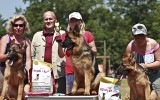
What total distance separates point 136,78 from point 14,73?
2.21 m

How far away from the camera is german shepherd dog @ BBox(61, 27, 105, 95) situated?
6.99 meters

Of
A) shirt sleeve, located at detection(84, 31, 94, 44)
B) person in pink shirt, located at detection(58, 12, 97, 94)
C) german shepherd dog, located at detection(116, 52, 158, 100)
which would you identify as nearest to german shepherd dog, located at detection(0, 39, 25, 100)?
person in pink shirt, located at detection(58, 12, 97, 94)

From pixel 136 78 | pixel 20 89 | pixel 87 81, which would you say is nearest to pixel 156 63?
pixel 136 78

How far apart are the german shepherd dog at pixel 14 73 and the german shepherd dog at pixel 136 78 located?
180cm

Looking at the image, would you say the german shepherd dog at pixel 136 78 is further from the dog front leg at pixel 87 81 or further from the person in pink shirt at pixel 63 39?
the person in pink shirt at pixel 63 39

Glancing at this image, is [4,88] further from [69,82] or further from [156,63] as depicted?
[156,63]

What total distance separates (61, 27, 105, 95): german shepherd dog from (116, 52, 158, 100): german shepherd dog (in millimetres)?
496

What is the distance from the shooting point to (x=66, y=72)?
776 cm

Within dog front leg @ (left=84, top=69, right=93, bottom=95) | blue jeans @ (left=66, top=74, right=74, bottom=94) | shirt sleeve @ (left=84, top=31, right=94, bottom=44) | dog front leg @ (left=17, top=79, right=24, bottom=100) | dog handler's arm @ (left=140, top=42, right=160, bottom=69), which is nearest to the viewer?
dog front leg @ (left=84, top=69, right=93, bottom=95)

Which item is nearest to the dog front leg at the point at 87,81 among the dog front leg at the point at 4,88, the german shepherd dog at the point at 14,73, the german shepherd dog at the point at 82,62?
the german shepherd dog at the point at 82,62

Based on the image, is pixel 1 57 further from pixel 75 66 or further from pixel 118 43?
pixel 118 43

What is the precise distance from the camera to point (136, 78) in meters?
6.99

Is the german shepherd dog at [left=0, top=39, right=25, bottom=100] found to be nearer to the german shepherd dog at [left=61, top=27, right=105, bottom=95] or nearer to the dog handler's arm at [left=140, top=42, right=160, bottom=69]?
the german shepherd dog at [left=61, top=27, right=105, bottom=95]

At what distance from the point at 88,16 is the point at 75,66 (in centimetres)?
5541
